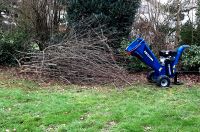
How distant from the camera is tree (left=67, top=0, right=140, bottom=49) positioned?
37.3 feet

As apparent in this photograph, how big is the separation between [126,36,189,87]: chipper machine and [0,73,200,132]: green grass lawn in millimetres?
310

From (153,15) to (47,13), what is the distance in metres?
3.65

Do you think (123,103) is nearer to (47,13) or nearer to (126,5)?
(126,5)

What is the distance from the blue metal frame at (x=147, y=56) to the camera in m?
8.80

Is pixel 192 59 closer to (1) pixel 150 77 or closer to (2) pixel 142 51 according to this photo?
(1) pixel 150 77

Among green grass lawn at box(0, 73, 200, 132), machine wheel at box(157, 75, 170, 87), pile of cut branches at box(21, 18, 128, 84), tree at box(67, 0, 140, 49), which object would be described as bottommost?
green grass lawn at box(0, 73, 200, 132)

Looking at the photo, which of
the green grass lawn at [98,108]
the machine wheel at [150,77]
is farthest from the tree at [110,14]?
the green grass lawn at [98,108]

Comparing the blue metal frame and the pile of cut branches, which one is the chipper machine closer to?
the blue metal frame

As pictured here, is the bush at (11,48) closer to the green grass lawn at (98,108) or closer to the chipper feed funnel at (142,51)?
the green grass lawn at (98,108)

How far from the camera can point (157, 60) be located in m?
9.20

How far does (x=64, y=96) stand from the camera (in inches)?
310

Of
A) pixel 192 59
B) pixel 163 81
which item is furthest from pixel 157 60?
pixel 192 59

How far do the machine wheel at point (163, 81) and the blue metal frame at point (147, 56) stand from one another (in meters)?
0.25

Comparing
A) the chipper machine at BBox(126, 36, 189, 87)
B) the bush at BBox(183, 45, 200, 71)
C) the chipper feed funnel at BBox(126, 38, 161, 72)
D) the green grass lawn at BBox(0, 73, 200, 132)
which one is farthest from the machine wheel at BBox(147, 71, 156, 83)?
the bush at BBox(183, 45, 200, 71)
